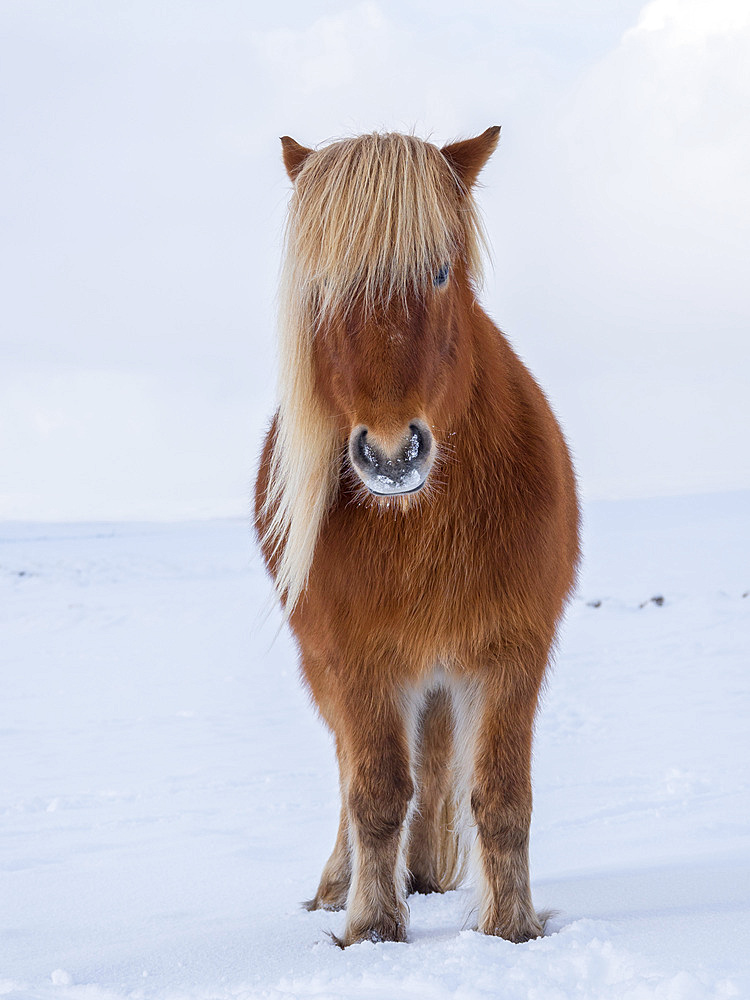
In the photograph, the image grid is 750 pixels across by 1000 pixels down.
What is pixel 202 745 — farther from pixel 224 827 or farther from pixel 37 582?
pixel 37 582

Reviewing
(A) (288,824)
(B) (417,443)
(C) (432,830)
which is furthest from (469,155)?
(A) (288,824)

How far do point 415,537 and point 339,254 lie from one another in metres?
0.80

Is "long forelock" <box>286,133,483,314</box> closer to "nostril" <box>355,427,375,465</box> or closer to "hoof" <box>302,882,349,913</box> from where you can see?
"nostril" <box>355,427,375,465</box>

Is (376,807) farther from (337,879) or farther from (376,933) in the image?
(337,879)

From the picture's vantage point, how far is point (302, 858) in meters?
4.18

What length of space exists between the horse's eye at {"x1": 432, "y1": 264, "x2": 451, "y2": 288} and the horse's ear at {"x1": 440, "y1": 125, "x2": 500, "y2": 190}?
1.28ft

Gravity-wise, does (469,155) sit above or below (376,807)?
above

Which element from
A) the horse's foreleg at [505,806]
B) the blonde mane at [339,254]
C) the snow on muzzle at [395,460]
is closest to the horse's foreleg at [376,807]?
the horse's foreleg at [505,806]

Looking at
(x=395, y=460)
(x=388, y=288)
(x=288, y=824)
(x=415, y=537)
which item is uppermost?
(x=388, y=288)

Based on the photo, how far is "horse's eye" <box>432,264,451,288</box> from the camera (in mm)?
2607

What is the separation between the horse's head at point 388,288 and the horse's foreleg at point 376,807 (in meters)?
0.74

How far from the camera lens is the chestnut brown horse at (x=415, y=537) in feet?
8.70

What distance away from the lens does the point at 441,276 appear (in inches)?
104

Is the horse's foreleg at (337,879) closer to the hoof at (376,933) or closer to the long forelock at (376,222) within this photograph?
the hoof at (376,933)
